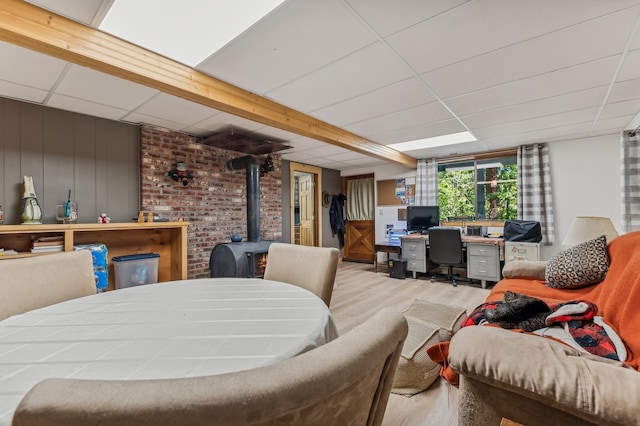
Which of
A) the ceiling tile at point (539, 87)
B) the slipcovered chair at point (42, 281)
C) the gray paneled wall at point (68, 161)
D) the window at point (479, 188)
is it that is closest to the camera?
the slipcovered chair at point (42, 281)

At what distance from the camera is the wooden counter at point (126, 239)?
2.71 metres

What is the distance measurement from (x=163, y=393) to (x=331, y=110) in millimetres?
3161

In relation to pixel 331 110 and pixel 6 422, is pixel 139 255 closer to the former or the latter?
pixel 331 110

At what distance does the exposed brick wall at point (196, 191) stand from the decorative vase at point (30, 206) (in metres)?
0.95

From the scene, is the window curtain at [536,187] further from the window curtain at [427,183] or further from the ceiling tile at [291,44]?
the ceiling tile at [291,44]

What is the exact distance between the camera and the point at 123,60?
1.96m

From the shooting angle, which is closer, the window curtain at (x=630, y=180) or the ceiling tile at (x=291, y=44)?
the ceiling tile at (x=291, y=44)

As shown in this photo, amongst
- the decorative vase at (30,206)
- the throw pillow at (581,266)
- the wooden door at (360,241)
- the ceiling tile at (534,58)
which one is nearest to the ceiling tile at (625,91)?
the ceiling tile at (534,58)

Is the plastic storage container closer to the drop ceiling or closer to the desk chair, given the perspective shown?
the drop ceiling

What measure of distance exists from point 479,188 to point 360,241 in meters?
2.81

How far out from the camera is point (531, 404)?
0.94m

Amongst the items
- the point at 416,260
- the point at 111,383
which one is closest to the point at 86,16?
the point at 111,383

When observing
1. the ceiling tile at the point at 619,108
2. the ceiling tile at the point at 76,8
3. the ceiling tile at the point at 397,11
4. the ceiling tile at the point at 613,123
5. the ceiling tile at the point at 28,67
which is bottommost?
the ceiling tile at the point at 613,123

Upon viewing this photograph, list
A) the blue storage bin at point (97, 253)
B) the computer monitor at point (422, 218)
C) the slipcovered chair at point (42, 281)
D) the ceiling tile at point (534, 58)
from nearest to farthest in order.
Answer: the slipcovered chair at point (42, 281)
the ceiling tile at point (534, 58)
the blue storage bin at point (97, 253)
the computer monitor at point (422, 218)
